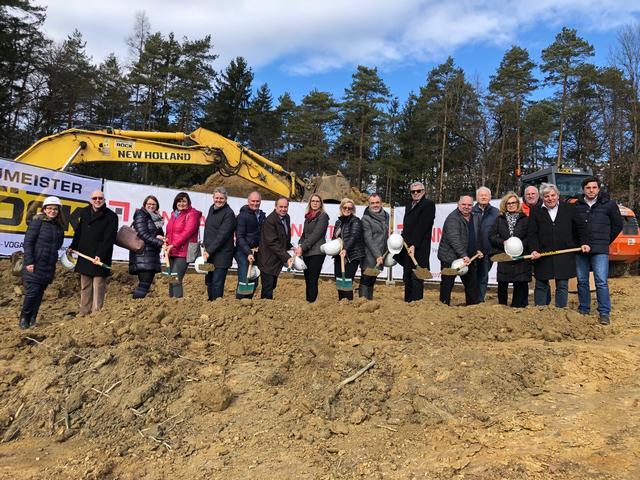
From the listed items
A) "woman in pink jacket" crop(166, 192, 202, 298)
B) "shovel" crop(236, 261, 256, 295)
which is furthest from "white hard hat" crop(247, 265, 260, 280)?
"woman in pink jacket" crop(166, 192, 202, 298)

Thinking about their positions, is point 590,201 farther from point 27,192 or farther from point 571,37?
point 571,37

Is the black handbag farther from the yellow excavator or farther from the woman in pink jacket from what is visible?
the yellow excavator

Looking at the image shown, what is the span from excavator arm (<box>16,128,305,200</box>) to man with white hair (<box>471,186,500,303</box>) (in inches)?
294

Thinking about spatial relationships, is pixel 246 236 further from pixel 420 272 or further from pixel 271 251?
pixel 420 272

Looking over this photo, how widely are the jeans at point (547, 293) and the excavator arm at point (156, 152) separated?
8.43 m

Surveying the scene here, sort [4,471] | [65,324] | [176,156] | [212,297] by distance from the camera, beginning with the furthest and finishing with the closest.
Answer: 1. [176,156]
2. [212,297]
3. [65,324]
4. [4,471]

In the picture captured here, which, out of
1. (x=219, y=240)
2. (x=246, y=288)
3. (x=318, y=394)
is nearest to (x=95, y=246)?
(x=219, y=240)

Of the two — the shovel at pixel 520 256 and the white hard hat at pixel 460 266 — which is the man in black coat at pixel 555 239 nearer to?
the shovel at pixel 520 256

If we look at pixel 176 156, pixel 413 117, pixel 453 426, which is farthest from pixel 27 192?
pixel 413 117

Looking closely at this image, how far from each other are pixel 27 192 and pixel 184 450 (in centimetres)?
679

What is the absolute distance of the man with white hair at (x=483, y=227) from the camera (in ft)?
19.3

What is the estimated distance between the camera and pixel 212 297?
5750 mm

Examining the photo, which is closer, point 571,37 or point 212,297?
point 212,297

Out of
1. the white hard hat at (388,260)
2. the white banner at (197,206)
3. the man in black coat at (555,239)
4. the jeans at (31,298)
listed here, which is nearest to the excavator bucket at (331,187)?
the white banner at (197,206)
